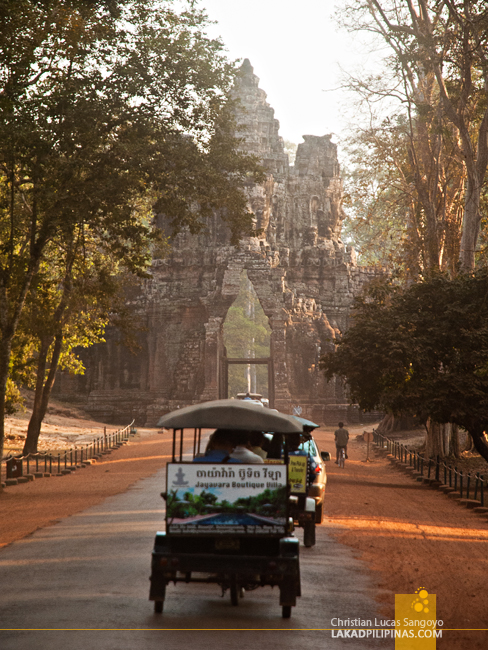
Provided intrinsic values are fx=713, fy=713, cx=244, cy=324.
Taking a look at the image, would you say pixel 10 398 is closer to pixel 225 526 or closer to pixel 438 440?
pixel 438 440

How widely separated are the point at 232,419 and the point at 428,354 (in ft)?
44.2

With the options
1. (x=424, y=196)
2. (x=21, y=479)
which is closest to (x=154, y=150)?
(x=21, y=479)

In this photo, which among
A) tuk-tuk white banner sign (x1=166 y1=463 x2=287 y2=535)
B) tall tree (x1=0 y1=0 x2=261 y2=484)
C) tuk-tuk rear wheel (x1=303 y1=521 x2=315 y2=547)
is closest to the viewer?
tuk-tuk white banner sign (x1=166 y1=463 x2=287 y2=535)

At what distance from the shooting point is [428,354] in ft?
63.9

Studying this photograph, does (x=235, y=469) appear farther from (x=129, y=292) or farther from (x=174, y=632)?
(x=129, y=292)

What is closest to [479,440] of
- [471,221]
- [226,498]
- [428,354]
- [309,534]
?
[428,354]

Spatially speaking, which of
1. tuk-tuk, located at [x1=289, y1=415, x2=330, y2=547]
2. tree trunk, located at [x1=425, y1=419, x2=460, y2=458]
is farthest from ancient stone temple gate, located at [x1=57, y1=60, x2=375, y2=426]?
tuk-tuk, located at [x1=289, y1=415, x2=330, y2=547]

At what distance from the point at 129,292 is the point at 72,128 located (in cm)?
2988

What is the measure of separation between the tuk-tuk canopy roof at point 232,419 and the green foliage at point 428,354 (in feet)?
39.6

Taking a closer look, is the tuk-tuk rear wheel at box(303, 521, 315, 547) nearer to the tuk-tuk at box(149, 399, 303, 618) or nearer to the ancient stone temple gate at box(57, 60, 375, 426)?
the tuk-tuk at box(149, 399, 303, 618)

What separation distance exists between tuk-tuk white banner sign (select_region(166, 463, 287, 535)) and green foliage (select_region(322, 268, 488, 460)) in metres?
12.4

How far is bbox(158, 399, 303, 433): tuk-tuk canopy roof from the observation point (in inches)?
273

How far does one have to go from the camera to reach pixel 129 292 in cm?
4672

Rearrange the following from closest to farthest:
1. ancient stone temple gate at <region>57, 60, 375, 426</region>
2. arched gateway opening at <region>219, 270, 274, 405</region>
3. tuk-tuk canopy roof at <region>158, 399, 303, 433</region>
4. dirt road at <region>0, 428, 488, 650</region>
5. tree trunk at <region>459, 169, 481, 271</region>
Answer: tuk-tuk canopy roof at <region>158, 399, 303, 433</region> < dirt road at <region>0, 428, 488, 650</region> < tree trunk at <region>459, 169, 481, 271</region> < ancient stone temple gate at <region>57, 60, 375, 426</region> < arched gateway opening at <region>219, 270, 274, 405</region>
